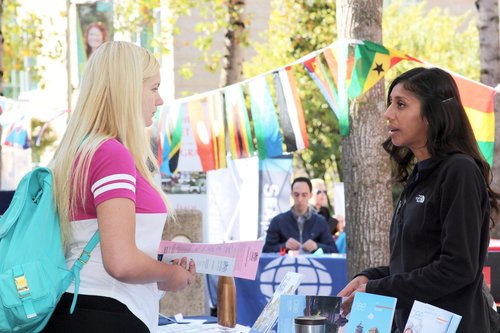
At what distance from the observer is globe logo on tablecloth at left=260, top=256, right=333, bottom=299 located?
29.5ft

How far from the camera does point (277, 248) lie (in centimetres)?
1016

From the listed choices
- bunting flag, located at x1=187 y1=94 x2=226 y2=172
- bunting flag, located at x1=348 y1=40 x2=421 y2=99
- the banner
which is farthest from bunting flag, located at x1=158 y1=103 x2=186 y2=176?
bunting flag, located at x1=348 y1=40 x2=421 y2=99

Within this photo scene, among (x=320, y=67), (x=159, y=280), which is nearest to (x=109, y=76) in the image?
(x=159, y=280)

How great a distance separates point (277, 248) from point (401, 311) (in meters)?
6.82

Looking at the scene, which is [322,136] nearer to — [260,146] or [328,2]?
[328,2]

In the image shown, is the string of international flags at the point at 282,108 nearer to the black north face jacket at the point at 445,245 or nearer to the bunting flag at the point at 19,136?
the black north face jacket at the point at 445,245

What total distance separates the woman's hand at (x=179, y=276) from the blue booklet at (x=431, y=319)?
2.51ft

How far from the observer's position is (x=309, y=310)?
3.29 m

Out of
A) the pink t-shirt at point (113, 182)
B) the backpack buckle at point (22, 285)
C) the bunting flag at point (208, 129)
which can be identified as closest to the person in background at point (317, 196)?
the bunting flag at point (208, 129)

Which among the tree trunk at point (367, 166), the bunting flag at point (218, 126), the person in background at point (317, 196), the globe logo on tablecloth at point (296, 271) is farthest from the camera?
the person in background at point (317, 196)

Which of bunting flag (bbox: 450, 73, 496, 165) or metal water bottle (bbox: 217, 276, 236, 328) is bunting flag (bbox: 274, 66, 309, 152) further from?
metal water bottle (bbox: 217, 276, 236, 328)

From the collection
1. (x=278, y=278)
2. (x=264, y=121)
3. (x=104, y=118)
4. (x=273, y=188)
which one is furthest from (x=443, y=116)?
(x=273, y=188)

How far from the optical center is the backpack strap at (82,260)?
2.96m

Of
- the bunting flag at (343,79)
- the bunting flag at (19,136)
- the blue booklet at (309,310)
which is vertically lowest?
the blue booklet at (309,310)
